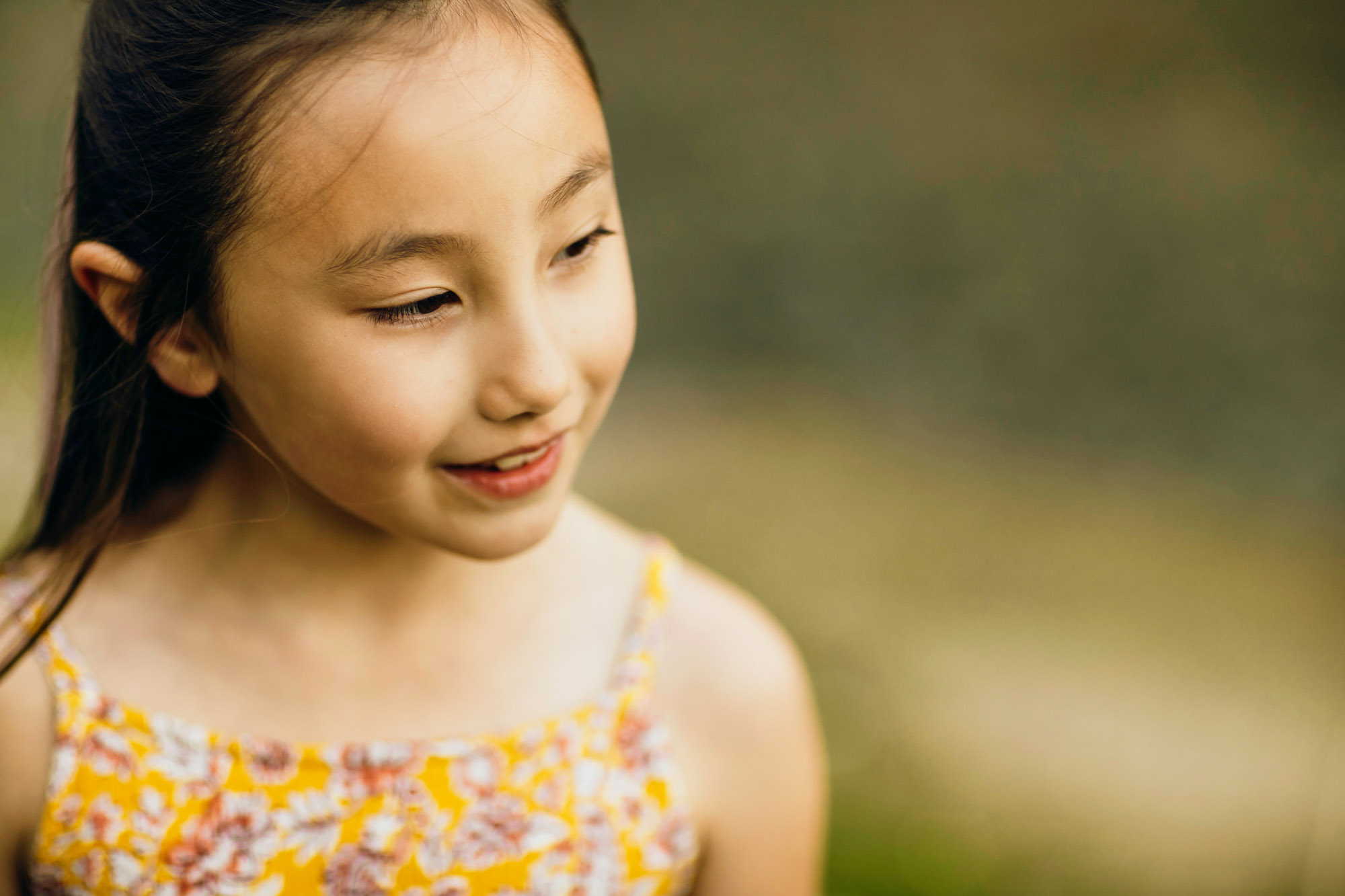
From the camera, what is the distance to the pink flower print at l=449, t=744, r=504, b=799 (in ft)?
3.70

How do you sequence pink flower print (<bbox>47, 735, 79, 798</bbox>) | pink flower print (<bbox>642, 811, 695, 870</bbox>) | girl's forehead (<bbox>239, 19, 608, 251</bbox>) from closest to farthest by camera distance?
girl's forehead (<bbox>239, 19, 608, 251</bbox>)
pink flower print (<bbox>47, 735, 79, 798</bbox>)
pink flower print (<bbox>642, 811, 695, 870</bbox>)

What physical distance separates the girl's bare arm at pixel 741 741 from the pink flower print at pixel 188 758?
0.47 metres

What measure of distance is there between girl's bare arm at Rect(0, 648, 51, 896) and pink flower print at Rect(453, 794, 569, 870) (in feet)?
1.38

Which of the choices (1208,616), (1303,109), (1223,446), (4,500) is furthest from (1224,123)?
(4,500)

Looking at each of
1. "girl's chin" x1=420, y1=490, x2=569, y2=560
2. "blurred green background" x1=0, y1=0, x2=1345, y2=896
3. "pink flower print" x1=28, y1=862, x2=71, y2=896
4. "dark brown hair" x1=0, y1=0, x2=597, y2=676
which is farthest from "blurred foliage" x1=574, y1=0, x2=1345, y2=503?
"pink flower print" x1=28, y1=862, x2=71, y2=896

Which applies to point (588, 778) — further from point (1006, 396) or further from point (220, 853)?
point (1006, 396)

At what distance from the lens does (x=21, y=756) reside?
1.08 meters

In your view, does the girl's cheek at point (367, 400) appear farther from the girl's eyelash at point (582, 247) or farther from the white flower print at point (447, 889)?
the white flower print at point (447, 889)

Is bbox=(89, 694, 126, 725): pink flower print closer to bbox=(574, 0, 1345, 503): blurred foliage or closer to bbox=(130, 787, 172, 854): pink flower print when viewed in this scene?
bbox=(130, 787, 172, 854): pink flower print

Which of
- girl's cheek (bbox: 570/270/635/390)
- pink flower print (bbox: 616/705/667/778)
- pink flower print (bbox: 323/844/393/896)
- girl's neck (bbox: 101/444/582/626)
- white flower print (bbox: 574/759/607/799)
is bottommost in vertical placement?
pink flower print (bbox: 323/844/393/896)

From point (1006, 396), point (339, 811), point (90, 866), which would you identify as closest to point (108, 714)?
point (90, 866)

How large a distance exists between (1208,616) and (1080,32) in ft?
6.64

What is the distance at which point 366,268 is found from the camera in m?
0.85

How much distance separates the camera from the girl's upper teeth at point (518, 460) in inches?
38.5
